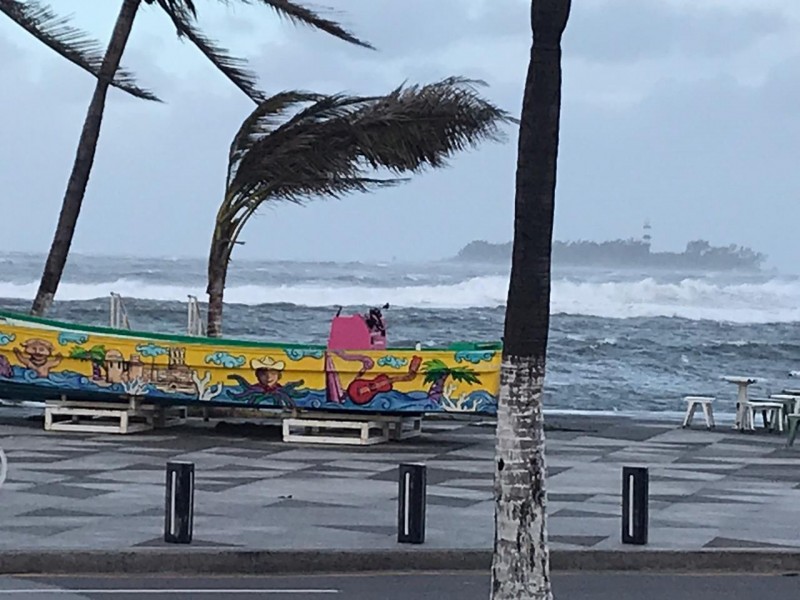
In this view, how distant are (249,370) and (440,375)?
2.81 meters

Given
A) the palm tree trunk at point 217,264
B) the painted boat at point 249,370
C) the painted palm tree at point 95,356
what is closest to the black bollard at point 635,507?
the painted boat at point 249,370

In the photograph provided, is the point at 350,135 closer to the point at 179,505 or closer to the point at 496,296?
the point at 179,505

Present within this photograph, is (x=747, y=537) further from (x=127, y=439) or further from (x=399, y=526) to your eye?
(x=127, y=439)

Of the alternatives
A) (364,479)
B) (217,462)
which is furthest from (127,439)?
(364,479)

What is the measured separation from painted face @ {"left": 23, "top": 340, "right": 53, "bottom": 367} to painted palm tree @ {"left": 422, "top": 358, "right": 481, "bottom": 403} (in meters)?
5.68

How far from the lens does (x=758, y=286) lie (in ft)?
305

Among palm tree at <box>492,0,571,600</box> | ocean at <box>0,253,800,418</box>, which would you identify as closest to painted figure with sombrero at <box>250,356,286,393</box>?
ocean at <box>0,253,800,418</box>

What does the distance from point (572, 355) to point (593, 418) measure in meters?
25.0

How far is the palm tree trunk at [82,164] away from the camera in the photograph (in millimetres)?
24359

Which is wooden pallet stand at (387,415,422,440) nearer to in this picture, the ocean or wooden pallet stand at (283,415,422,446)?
wooden pallet stand at (283,415,422,446)

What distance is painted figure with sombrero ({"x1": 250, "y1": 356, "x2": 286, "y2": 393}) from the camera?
838 inches

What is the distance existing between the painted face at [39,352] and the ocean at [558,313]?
1352 cm

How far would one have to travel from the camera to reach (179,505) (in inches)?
471

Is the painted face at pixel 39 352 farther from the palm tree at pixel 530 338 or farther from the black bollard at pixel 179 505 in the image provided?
the palm tree at pixel 530 338
